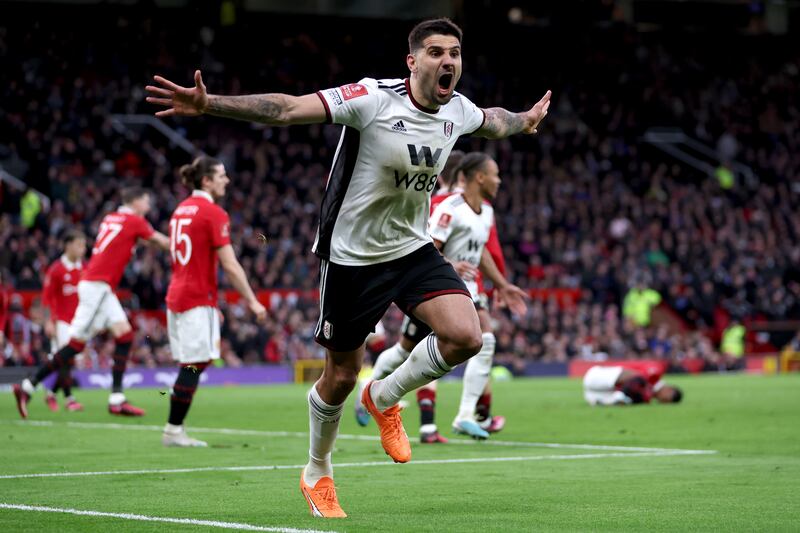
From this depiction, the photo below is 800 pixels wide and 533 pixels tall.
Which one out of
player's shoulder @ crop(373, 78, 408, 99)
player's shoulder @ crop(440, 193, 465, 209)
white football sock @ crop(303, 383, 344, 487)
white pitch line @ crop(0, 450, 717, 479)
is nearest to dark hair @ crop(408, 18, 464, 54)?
player's shoulder @ crop(373, 78, 408, 99)

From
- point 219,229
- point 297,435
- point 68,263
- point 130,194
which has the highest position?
point 130,194

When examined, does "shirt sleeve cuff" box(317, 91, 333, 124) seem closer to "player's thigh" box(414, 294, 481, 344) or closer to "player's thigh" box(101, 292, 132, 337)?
"player's thigh" box(414, 294, 481, 344)

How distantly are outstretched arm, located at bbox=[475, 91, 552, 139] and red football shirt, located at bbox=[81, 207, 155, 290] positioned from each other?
8049mm

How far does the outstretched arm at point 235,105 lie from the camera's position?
5812 millimetres

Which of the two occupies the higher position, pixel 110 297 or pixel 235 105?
pixel 235 105

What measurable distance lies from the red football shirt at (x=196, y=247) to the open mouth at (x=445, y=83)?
5.32 metres

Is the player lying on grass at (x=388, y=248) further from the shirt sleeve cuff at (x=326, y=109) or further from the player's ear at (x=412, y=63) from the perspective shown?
the shirt sleeve cuff at (x=326, y=109)

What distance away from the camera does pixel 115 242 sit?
608 inches

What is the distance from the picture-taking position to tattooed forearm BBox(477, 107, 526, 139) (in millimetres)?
7403

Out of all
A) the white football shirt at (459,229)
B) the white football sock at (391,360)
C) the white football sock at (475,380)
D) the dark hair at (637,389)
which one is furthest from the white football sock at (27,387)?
the dark hair at (637,389)

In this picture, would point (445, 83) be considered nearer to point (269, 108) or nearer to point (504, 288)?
point (269, 108)

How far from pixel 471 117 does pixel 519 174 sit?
1292 inches

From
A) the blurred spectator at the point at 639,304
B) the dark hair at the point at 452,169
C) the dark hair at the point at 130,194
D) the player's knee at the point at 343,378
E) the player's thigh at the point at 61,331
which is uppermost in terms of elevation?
the dark hair at the point at 452,169

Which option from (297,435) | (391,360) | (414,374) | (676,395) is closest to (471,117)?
(414,374)
